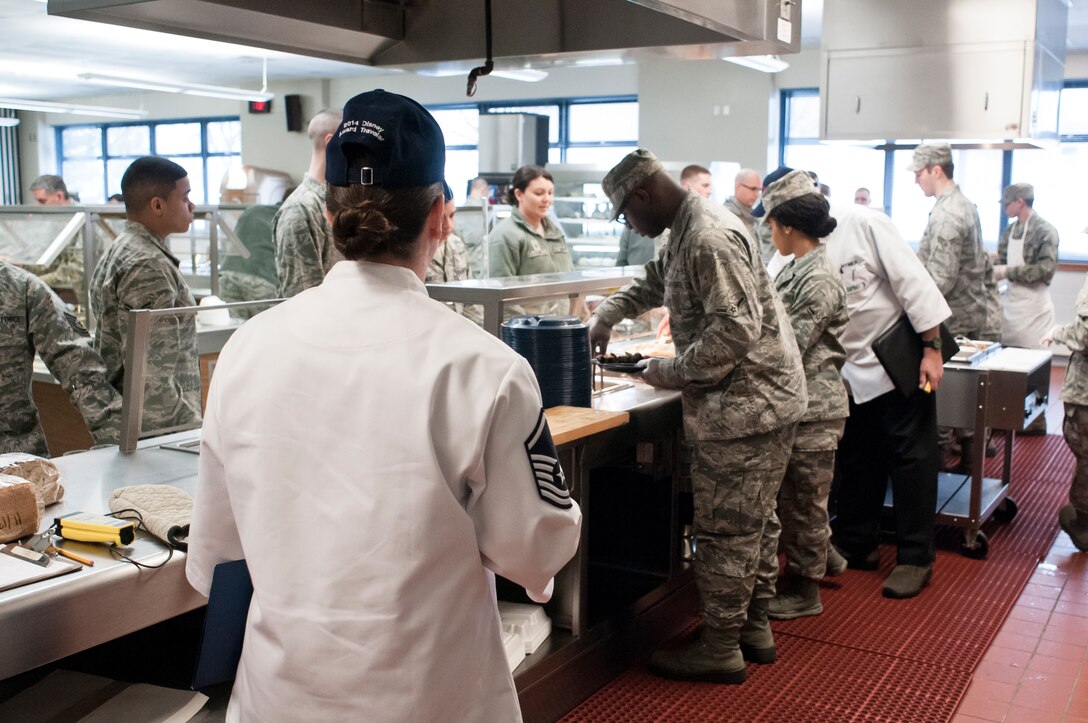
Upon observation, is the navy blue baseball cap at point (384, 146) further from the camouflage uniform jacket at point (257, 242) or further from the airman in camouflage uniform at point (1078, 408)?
the camouflage uniform jacket at point (257, 242)

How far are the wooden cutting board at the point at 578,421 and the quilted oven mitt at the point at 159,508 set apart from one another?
984 mm

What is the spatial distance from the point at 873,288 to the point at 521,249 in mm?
1806

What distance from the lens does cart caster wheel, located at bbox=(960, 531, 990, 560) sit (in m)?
4.56

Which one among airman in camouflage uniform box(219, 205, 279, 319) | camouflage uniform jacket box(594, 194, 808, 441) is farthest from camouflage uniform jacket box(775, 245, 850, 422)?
airman in camouflage uniform box(219, 205, 279, 319)

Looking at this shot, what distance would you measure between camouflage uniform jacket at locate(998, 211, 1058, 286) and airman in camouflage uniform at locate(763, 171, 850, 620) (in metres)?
4.67

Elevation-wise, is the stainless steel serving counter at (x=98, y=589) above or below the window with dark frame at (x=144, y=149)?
below

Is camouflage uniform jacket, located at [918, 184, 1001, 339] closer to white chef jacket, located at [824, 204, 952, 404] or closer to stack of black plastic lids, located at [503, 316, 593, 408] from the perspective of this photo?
white chef jacket, located at [824, 204, 952, 404]

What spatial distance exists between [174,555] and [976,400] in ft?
12.1

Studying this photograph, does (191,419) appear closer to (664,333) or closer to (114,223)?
(664,333)

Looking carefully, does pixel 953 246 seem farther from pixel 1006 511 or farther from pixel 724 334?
pixel 724 334

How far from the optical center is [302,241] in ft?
12.9

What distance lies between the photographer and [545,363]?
9.90 ft

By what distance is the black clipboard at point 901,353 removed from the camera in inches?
156

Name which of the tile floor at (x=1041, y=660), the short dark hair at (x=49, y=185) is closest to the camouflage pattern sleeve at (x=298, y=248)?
the tile floor at (x=1041, y=660)
